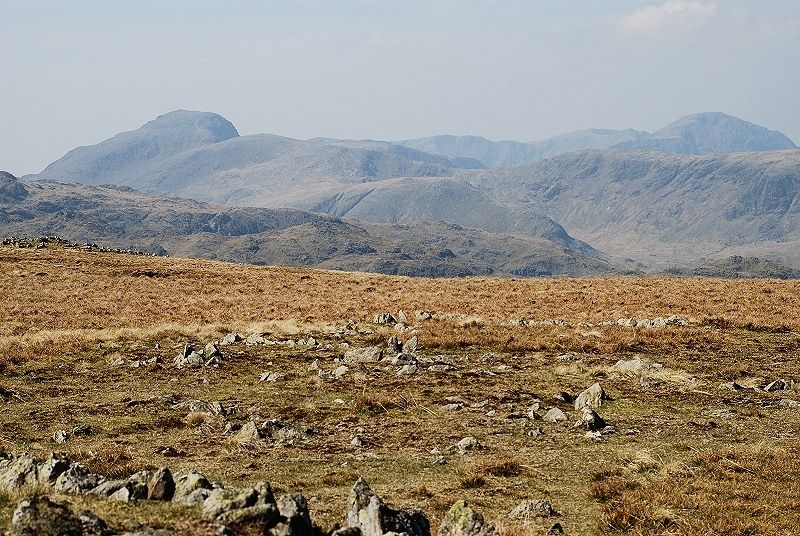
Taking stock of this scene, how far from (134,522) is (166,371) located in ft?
62.7

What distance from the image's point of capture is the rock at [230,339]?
3309 cm

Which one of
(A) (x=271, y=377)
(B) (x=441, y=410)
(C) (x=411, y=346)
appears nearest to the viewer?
(B) (x=441, y=410)

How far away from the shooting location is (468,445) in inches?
669

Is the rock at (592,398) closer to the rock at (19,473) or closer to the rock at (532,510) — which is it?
the rock at (532,510)

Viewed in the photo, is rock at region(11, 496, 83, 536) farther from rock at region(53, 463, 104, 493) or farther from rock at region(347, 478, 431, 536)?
rock at region(347, 478, 431, 536)

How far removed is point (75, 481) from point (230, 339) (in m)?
21.8

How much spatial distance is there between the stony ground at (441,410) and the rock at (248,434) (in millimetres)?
53

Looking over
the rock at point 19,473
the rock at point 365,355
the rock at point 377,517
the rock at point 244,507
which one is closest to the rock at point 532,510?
the rock at point 377,517

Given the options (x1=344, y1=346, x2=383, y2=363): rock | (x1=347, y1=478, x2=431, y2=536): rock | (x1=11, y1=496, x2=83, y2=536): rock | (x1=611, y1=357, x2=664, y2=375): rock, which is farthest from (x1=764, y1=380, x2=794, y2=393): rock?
(x1=11, y1=496, x2=83, y2=536): rock

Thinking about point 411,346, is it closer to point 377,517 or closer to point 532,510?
point 532,510

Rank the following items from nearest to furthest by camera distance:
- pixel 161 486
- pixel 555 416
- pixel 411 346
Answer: pixel 161 486, pixel 555 416, pixel 411 346

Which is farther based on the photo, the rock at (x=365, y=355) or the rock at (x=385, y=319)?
the rock at (x=385, y=319)

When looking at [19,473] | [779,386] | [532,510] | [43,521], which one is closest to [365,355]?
[779,386]

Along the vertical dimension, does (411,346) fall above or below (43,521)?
below
